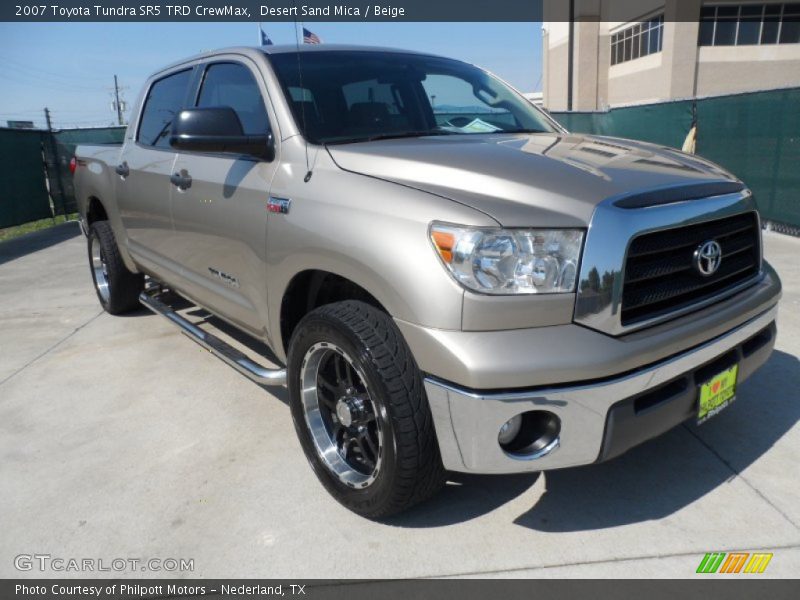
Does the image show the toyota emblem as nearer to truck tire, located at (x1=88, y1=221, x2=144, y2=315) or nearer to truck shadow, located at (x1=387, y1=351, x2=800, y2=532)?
truck shadow, located at (x1=387, y1=351, x2=800, y2=532)

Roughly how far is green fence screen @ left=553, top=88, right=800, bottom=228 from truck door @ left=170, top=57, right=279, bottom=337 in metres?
7.02

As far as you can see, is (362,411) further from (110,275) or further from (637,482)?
(110,275)

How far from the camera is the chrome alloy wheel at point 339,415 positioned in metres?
2.56

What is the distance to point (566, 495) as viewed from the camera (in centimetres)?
270

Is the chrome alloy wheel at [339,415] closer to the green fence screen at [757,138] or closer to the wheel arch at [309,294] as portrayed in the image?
the wheel arch at [309,294]

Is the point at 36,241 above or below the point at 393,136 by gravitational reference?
below

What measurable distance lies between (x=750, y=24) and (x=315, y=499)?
38.0 meters

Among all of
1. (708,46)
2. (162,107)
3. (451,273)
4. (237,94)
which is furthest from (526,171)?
(708,46)

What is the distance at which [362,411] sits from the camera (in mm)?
2549

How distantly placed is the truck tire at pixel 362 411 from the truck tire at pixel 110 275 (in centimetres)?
314

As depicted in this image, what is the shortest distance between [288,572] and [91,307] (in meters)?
4.59

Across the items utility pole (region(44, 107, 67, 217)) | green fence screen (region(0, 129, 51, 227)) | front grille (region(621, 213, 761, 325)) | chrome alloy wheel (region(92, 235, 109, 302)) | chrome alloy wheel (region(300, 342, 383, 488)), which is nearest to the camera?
front grille (region(621, 213, 761, 325))

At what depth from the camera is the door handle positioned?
3.54m

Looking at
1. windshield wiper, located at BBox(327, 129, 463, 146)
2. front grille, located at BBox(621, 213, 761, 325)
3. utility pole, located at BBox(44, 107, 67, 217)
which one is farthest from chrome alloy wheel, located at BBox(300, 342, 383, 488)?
utility pole, located at BBox(44, 107, 67, 217)
